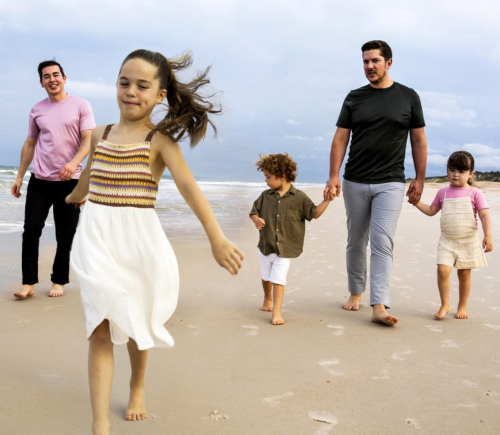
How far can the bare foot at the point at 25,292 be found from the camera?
5.33m

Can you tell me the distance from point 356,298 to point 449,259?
894 millimetres

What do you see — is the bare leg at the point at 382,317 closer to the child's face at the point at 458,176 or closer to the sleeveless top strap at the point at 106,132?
the child's face at the point at 458,176

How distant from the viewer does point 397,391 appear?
339cm

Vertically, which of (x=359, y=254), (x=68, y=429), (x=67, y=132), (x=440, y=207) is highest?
(x=67, y=132)

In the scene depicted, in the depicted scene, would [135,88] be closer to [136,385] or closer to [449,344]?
[136,385]

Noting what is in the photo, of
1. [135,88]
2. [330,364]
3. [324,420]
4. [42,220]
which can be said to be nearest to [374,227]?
[330,364]

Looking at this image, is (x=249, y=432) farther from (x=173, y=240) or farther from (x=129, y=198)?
(x=173, y=240)

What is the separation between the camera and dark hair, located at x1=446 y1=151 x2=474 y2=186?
5.18m

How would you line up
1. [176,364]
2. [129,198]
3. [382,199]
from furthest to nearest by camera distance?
[382,199]
[176,364]
[129,198]

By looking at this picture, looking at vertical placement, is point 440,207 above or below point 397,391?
above

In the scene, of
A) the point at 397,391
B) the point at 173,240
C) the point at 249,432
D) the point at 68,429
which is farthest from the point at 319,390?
the point at 173,240

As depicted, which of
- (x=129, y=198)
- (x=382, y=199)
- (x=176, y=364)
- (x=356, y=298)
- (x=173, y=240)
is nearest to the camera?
(x=129, y=198)

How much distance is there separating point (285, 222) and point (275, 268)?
1.31ft

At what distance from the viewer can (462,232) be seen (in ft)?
17.1
